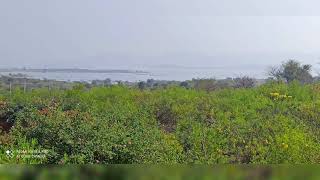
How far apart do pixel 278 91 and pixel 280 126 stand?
10.7 ft

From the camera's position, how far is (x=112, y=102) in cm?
998

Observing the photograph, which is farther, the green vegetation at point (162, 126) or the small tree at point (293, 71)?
the small tree at point (293, 71)

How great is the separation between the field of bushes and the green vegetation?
0.04 ft

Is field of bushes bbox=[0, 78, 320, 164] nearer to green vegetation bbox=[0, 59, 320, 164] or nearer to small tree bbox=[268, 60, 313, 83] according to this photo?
green vegetation bbox=[0, 59, 320, 164]

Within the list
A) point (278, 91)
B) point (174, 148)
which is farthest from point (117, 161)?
point (278, 91)

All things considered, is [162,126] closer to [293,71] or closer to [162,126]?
[162,126]

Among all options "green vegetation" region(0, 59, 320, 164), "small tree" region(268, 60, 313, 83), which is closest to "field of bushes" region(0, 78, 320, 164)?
"green vegetation" region(0, 59, 320, 164)

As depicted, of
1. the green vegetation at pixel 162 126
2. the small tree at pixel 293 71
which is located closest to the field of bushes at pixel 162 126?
the green vegetation at pixel 162 126

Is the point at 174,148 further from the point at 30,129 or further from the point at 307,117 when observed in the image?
the point at 307,117

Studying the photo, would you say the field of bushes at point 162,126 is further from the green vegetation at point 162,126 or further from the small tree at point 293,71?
the small tree at point 293,71

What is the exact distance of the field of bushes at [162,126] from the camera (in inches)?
223

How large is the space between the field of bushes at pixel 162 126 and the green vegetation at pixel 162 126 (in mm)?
11

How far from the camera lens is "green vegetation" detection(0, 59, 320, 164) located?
5656mm

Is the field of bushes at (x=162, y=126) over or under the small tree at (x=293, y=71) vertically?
under
